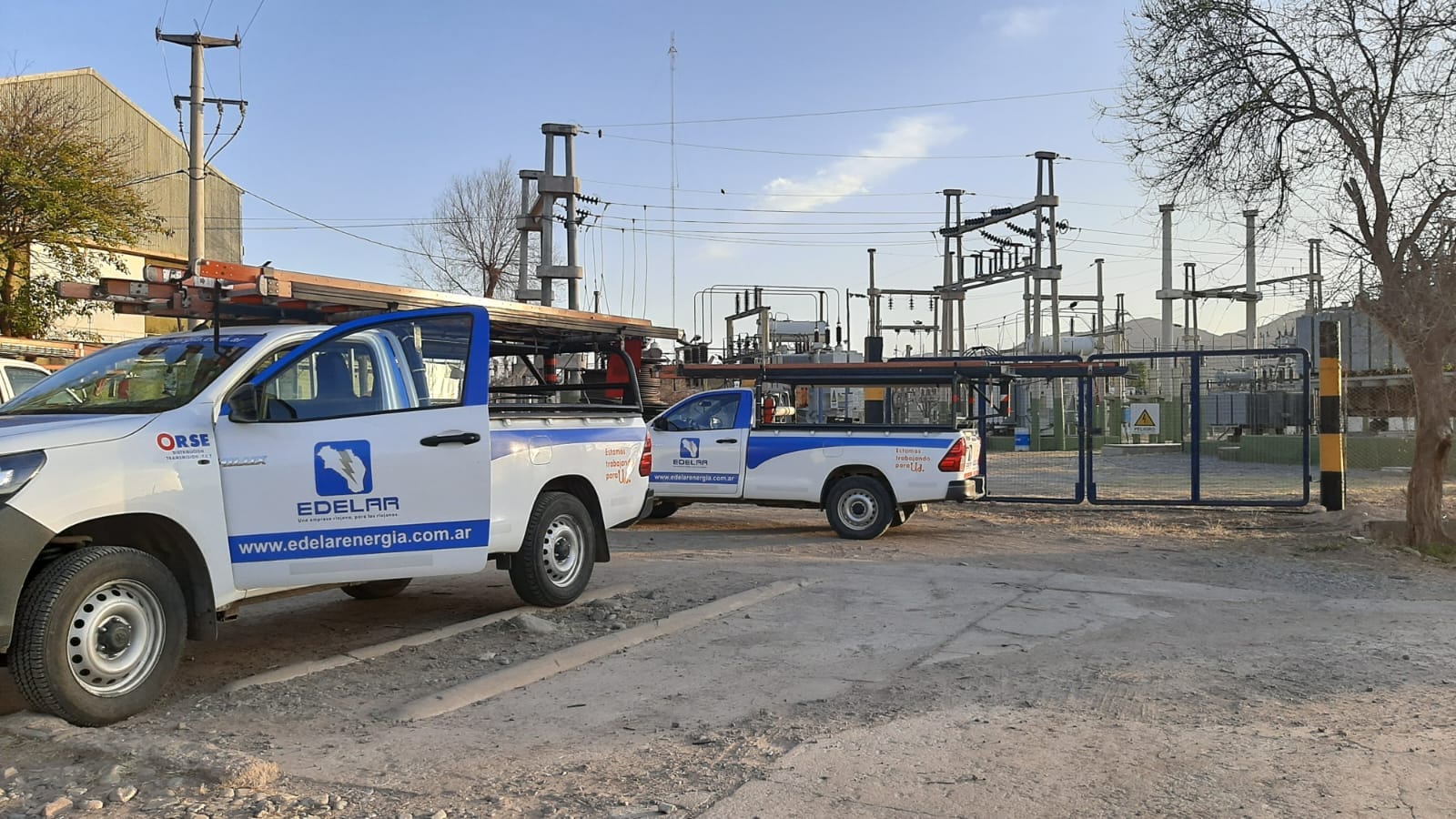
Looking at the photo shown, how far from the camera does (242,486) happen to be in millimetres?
5707

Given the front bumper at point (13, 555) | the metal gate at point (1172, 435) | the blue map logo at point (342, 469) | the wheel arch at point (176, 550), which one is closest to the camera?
the front bumper at point (13, 555)

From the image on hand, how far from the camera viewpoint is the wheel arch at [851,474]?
1318 centimetres

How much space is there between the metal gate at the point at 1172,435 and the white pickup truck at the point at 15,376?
1096 cm

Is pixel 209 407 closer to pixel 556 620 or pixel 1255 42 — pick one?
pixel 556 620

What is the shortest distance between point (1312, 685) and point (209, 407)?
5909mm

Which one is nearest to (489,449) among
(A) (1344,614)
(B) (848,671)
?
(B) (848,671)

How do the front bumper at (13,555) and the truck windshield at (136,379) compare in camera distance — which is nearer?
the front bumper at (13,555)

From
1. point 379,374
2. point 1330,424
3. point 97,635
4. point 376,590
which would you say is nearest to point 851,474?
point 376,590

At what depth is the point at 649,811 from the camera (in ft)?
13.4

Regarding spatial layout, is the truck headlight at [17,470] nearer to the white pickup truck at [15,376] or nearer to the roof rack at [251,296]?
the roof rack at [251,296]

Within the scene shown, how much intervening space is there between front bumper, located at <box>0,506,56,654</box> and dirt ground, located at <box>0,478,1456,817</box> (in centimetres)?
57

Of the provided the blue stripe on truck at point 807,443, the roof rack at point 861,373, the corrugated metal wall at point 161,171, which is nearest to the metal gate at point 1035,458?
the roof rack at point 861,373

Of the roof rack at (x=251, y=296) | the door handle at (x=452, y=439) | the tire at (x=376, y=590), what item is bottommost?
the tire at (x=376, y=590)

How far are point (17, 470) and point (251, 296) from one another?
247 centimetres
